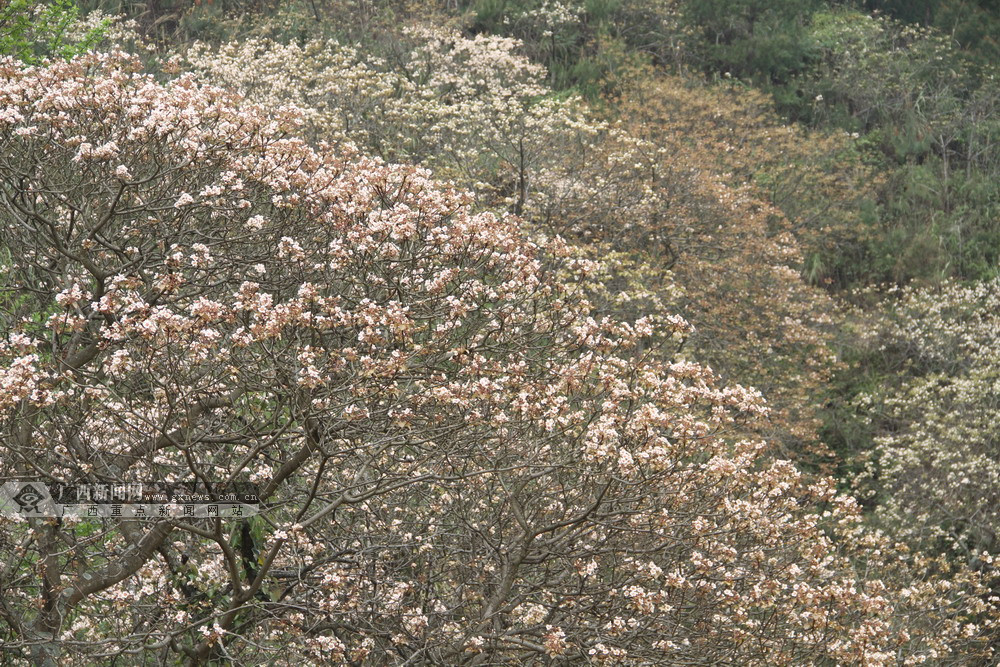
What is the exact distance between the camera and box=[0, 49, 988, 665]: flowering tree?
24.1 feet

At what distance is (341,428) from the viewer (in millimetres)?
7379

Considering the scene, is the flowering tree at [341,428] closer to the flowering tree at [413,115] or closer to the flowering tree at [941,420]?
the flowering tree at [941,420]

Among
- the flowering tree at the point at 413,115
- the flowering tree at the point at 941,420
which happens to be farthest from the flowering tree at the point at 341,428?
the flowering tree at the point at 413,115

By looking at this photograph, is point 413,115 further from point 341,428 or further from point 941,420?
point 341,428

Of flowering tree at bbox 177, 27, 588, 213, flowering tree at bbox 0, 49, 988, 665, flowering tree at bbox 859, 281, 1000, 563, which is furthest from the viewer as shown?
flowering tree at bbox 177, 27, 588, 213

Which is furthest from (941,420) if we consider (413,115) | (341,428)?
(341,428)

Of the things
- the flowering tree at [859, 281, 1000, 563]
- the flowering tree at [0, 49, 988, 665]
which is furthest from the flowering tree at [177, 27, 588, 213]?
the flowering tree at [0, 49, 988, 665]

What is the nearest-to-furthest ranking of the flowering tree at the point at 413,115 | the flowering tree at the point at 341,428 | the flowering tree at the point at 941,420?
the flowering tree at the point at 341,428 < the flowering tree at the point at 941,420 < the flowering tree at the point at 413,115

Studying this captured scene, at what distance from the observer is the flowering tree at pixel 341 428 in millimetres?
7348

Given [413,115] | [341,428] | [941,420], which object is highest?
[341,428]

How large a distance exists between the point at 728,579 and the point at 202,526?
4020 millimetres

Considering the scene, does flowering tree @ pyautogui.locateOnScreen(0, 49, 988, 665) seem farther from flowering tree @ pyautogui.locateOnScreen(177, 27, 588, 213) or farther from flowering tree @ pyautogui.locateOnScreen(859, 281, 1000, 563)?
flowering tree @ pyautogui.locateOnScreen(177, 27, 588, 213)

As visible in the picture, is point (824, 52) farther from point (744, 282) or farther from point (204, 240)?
point (204, 240)

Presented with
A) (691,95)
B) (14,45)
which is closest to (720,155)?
(691,95)
